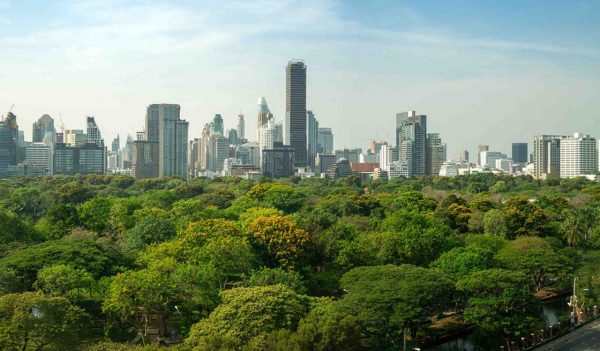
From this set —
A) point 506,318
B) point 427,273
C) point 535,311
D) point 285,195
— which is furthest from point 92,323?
point 285,195

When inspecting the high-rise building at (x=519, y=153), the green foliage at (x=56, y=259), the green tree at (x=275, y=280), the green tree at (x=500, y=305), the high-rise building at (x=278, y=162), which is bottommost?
the green tree at (x=500, y=305)

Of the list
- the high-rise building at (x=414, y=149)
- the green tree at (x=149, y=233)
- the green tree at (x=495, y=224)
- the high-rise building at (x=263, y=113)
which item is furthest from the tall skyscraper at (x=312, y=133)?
the green tree at (x=149, y=233)

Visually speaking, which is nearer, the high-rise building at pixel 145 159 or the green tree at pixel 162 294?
the green tree at pixel 162 294

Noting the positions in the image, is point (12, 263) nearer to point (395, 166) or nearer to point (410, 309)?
point (410, 309)

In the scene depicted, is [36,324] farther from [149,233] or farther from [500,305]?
[149,233]

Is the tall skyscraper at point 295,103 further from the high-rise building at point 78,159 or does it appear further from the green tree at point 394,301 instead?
the green tree at point 394,301
